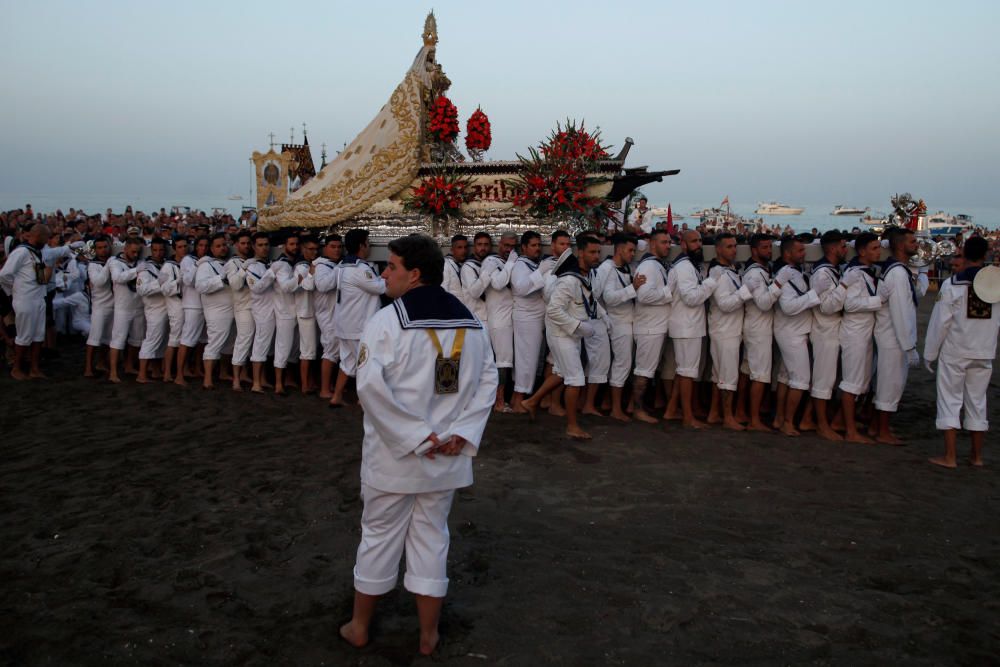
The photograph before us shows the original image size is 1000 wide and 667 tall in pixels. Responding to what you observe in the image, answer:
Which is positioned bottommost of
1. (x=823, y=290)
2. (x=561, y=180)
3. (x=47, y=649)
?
(x=47, y=649)

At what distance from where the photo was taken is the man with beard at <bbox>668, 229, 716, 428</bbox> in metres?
7.65

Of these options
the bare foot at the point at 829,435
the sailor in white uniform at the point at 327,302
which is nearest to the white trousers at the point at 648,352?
the bare foot at the point at 829,435

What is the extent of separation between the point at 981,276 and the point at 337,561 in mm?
6110

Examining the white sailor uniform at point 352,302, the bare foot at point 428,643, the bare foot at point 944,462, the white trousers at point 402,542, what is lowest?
the bare foot at point 428,643

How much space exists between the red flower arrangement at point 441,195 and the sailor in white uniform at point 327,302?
2.12 m

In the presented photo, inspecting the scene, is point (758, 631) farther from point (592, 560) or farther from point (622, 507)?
point (622, 507)

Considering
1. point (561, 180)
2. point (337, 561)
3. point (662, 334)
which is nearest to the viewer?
point (337, 561)

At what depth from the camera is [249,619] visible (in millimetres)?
3777

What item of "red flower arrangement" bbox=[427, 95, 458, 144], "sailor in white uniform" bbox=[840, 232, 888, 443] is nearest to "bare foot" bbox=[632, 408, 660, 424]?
"sailor in white uniform" bbox=[840, 232, 888, 443]

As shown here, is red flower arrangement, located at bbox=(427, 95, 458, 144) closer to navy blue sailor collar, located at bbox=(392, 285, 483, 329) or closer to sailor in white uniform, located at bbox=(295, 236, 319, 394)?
sailor in white uniform, located at bbox=(295, 236, 319, 394)

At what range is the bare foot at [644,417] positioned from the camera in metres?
7.81

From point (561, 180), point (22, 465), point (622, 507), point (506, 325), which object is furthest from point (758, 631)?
point (561, 180)

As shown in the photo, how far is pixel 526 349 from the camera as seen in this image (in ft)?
26.5

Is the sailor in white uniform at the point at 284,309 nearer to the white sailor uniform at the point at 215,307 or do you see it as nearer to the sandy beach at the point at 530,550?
the white sailor uniform at the point at 215,307
